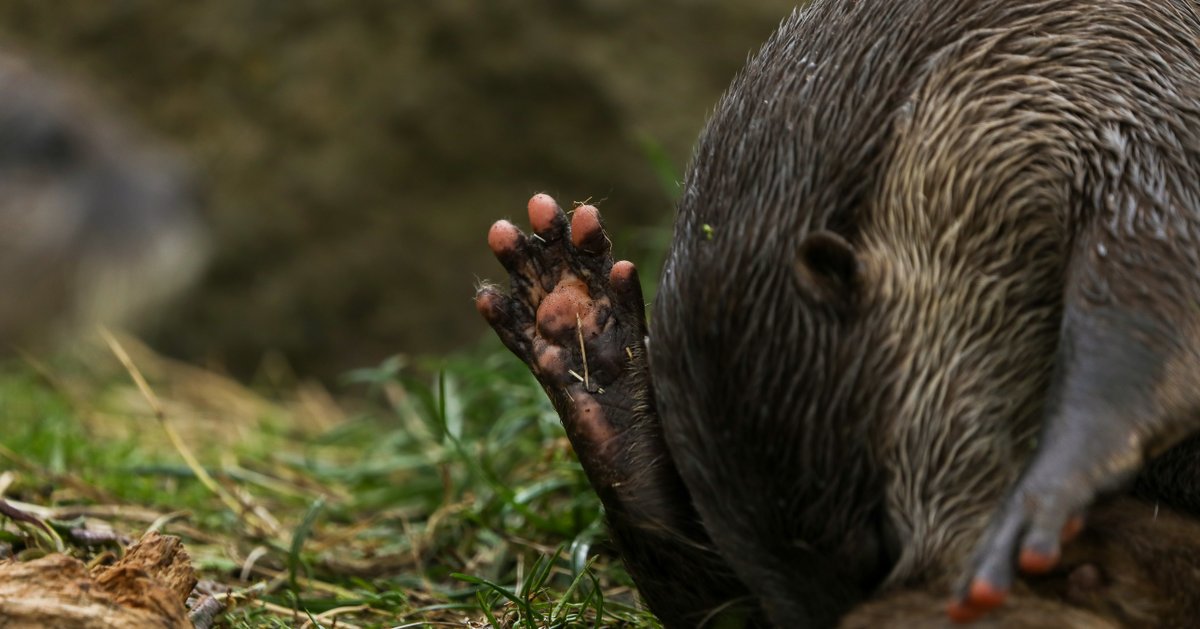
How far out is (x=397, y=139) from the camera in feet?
21.5

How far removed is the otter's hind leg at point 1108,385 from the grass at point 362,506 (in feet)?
3.22

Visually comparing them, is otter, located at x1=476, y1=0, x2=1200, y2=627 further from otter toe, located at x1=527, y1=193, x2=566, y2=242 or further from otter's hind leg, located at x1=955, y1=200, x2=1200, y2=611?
otter toe, located at x1=527, y1=193, x2=566, y2=242

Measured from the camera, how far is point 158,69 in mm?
7328

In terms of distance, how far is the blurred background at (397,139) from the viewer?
629 cm

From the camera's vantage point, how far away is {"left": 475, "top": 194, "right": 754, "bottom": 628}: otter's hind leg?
8.16 ft

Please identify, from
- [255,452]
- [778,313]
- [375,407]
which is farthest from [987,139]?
[375,407]

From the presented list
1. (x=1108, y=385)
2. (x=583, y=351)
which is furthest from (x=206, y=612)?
(x=1108, y=385)

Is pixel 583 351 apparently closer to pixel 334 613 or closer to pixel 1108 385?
pixel 334 613

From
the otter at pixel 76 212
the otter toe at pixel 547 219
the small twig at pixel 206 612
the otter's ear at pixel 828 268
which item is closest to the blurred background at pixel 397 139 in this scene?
the otter at pixel 76 212

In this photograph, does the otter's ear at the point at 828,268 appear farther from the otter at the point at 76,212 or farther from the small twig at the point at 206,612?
the otter at the point at 76,212

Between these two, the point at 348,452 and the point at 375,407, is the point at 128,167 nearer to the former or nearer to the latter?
the point at 375,407

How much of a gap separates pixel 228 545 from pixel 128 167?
5.24 meters

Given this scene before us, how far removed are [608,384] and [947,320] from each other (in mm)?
731

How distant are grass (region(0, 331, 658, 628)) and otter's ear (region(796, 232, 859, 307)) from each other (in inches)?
32.7
